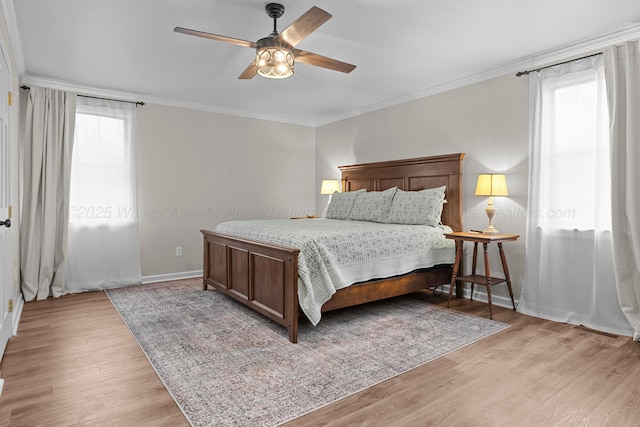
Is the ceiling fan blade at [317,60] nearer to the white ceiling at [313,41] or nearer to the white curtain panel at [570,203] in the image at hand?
the white ceiling at [313,41]

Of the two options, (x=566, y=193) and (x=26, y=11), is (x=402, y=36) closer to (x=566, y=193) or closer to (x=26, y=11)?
(x=566, y=193)

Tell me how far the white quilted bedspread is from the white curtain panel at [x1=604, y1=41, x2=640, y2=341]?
1458 millimetres

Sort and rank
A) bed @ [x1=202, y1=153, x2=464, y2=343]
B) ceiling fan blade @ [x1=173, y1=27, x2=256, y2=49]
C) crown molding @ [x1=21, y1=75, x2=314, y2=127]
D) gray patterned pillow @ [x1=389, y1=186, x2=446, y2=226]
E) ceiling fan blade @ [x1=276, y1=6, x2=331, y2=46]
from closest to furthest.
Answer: ceiling fan blade @ [x1=276, y1=6, x2=331, y2=46] → ceiling fan blade @ [x1=173, y1=27, x2=256, y2=49] → bed @ [x1=202, y1=153, x2=464, y2=343] → gray patterned pillow @ [x1=389, y1=186, x2=446, y2=226] → crown molding @ [x1=21, y1=75, x2=314, y2=127]

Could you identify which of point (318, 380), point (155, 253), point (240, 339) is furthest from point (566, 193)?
point (155, 253)

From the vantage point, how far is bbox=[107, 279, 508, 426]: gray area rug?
6.62 ft

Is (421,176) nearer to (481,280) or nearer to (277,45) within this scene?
(481,280)

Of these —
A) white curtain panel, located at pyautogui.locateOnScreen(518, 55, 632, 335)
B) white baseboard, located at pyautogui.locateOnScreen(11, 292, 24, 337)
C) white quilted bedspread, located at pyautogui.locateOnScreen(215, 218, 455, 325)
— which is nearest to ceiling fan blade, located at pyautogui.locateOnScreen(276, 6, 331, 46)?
white quilted bedspread, located at pyautogui.locateOnScreen(215, 218, 455, 325)

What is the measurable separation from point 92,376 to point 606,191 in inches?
160

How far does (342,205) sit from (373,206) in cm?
55

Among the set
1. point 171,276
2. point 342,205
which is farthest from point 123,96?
point 342,205

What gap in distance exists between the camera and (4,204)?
250 cm

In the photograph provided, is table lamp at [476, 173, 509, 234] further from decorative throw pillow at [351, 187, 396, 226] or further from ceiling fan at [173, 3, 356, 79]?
ceiling fan at [173, 3, 356, 79]

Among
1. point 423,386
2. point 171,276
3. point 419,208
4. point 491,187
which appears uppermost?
point 491,187

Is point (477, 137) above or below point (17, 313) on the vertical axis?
above
